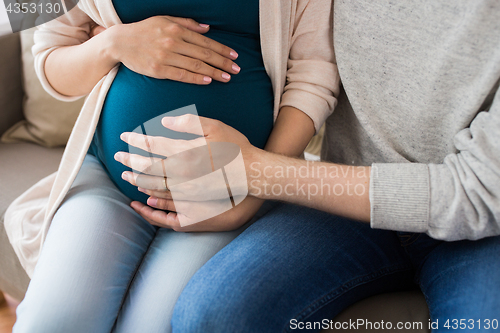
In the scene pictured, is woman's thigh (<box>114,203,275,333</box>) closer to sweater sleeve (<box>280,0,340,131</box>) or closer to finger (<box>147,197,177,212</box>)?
finger (<box>147,197,177,212</box>)

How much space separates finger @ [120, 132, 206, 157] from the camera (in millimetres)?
747

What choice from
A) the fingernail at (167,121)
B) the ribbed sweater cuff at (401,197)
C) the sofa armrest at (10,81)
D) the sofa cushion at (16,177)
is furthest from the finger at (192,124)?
the sofa armrest at (10,81)

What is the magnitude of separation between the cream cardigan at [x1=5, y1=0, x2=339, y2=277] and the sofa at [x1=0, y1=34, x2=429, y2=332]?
Answer: 0.60 ft

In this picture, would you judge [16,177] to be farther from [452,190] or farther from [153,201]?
[452,190]

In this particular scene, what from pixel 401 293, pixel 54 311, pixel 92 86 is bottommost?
pixel 401 293

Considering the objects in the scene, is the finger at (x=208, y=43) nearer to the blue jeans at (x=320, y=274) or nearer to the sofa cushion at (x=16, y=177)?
the blue jeans at (x=320, y=274)

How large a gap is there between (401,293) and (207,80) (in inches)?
25.0

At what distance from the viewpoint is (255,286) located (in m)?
0.64

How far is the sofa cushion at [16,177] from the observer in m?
1.06

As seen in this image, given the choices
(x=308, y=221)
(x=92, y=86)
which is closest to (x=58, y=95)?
(x=92, y=86)

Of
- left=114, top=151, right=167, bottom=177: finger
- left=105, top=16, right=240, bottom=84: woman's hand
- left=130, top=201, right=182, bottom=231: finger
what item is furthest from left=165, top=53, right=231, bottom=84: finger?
left=130, top=201, right=182, bottom=231: finger

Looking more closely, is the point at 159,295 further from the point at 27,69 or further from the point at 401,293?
the point at 27,69

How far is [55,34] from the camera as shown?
36.1 inches

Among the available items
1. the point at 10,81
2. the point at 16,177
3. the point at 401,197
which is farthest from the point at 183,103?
the point at 10,81
